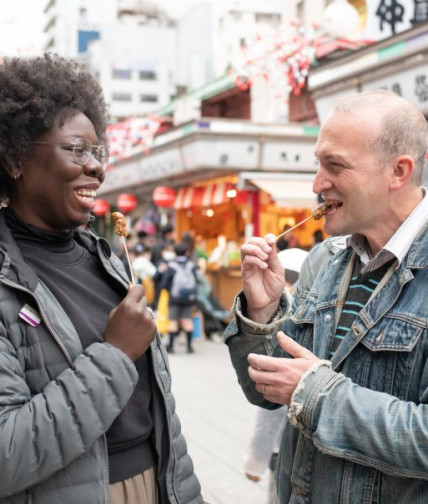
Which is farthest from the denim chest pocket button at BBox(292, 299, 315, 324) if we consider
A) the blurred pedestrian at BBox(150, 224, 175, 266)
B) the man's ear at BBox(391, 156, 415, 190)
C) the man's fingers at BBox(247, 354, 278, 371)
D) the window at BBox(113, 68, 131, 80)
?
the window at BBox(113, 68, 131, 80)

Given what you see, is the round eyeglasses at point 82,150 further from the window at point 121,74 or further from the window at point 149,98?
the window at point 121,74

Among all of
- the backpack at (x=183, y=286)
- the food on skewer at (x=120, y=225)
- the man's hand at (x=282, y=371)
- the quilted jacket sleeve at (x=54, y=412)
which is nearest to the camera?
the quilted jacket sleeve at (x=54, y=412)

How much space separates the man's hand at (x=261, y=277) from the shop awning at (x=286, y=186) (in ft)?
28.9

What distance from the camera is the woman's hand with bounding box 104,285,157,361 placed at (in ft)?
5.23

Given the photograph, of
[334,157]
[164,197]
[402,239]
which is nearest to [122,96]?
[164,197]

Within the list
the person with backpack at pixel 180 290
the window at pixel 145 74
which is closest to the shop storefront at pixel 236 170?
the person with backpack at pixel 180 290

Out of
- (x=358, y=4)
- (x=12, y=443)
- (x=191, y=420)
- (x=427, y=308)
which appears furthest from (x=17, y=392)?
(x=358, y=4)

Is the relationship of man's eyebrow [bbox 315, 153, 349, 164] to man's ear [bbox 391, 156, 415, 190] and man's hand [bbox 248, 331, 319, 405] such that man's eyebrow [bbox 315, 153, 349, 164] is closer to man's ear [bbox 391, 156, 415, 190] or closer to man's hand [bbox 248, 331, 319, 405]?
man's ear [bbox 391, 156, 415, 190]

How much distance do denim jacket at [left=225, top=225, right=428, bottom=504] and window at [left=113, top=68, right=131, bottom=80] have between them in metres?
61.7

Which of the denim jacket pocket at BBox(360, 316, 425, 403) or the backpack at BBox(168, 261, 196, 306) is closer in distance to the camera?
the denim jacket pocket at BBox(360, 316, 425, 403)

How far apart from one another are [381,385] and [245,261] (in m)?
0.56

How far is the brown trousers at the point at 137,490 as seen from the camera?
66.2 inches

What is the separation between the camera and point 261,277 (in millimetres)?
1885

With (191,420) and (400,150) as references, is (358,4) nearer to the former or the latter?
(191,420)
